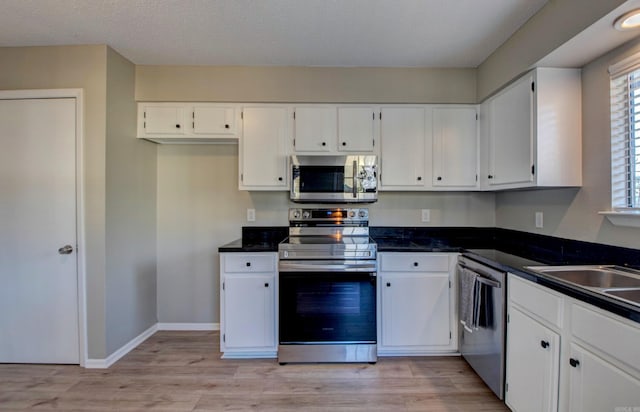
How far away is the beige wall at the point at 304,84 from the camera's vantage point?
2.67m

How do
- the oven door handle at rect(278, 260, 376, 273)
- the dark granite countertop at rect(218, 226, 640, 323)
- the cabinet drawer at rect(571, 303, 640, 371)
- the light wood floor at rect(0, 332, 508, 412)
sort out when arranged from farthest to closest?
the oven door handle at rect(278, 260, 376, 273)
the light wood floor at rect(0, 332, 508, 412)
the dark granite countertop at rect(218, 226, 640, 323)
the cabinet drawer at rect(571, 303, 640, 371)

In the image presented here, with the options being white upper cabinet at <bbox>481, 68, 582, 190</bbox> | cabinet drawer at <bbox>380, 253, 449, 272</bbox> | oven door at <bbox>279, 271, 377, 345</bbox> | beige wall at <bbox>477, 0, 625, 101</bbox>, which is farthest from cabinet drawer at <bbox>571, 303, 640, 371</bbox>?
beige wall at <bbox>477, 0, 625, 101</bbox>

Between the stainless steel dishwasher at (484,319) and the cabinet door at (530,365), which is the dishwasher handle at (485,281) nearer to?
the stainless steel dishwasher at (484,319)

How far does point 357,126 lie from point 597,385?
2.23m

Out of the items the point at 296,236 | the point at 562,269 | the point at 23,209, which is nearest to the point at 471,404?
the point at 562,269

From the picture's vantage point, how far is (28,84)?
234 cm

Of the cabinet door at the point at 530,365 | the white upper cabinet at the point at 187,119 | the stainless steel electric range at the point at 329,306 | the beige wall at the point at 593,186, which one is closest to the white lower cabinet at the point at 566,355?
the cabinet door at the point at 530,365

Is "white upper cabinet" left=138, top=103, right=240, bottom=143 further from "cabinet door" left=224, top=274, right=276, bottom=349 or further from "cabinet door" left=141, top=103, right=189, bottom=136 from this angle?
"cabinet door" left=224, top=274, right=276, bottom=349

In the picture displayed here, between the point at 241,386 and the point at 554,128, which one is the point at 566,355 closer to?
the point at 554,128

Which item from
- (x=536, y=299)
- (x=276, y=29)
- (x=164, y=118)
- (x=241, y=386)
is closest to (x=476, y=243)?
(x=536, y=299)

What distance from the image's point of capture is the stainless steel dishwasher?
72.6 inches

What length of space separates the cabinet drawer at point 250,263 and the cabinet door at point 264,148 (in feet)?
2.11

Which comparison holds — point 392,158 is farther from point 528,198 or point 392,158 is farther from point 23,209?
point 23,209

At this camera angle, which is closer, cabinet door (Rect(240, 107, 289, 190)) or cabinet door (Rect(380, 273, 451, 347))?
cabinet door (Rect(380, 273, 451, 347))
